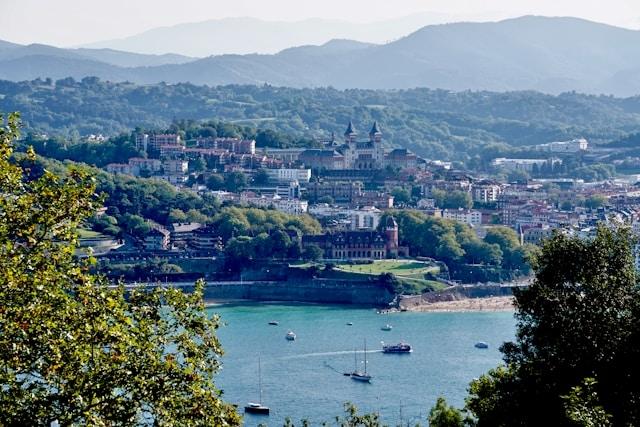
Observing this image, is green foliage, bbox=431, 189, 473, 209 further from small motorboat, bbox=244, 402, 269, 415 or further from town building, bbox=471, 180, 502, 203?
small motorboat, bbox=244, 402, 269, 415

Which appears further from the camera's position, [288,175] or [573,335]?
[288,175]

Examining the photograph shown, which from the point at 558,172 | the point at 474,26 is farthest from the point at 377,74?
the point at 558,172

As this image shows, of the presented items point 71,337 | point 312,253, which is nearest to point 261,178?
point 312,253

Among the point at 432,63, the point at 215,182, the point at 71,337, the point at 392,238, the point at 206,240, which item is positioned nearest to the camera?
the point at 71,337

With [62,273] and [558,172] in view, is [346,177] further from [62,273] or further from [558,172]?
[62,273]

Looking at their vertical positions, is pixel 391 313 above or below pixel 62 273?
below

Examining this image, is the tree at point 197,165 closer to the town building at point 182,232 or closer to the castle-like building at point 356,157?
the castle-like building at point 356,157

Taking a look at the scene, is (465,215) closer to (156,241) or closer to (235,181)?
(235,181)
